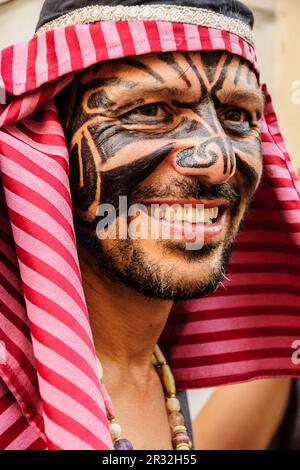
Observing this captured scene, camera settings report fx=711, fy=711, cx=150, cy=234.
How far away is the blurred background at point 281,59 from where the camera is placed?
11.0 feet

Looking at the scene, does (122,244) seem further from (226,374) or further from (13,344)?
(226,374)

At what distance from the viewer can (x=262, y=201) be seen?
6.72 feet

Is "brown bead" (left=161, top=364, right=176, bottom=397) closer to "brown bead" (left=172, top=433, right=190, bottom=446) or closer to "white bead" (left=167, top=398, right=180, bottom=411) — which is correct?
"white bead" (left=167, top=398, right=180, bottom=411)

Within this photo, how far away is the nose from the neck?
1.16 feet

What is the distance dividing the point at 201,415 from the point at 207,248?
117 centimetres

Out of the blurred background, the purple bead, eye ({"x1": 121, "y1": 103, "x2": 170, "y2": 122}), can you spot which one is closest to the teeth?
eye ({"x1": 121, "y1": 103, "x2": 170, "y2": 122})

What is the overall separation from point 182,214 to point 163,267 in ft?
0.42

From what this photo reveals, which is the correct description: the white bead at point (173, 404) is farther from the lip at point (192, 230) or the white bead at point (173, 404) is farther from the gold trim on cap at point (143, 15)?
the gold trim on cap at point (143, 15)

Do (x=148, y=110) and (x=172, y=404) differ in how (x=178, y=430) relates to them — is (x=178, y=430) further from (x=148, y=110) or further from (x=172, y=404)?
(x=148, y=110)

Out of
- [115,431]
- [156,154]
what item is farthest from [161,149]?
[115,431]

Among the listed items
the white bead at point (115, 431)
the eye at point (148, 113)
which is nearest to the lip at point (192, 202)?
the eye at point (148, 113)

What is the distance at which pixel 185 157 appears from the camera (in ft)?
5.17

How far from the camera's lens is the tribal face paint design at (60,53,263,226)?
1580 millimetres

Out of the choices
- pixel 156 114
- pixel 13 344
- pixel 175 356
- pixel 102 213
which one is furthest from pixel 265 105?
pixel 13 344
